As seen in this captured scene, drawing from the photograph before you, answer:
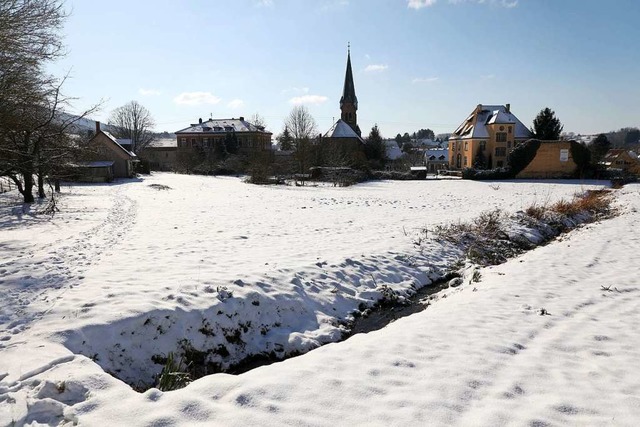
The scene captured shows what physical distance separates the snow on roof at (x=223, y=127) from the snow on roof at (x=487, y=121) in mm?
37491

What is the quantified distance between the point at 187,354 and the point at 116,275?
9.12 feet

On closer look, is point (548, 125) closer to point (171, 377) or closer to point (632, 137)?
point (171, 377)

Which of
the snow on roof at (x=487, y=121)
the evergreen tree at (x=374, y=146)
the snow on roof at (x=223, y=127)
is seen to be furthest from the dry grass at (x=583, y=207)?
the snow on roof at (x=223, y=127)

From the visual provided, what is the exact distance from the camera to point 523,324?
5953mm

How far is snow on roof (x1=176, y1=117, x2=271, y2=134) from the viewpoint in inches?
2844

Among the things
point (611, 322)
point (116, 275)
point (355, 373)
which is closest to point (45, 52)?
point (116, 275)

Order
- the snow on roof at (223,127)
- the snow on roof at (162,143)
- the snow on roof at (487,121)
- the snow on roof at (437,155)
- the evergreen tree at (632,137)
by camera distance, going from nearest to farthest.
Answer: the snow on roof at (487,121) < the snow on roof at (223,127) < the snow on roof at (437,155) < the snow on roof at (162,143) < the evergreen tree at (632,137)

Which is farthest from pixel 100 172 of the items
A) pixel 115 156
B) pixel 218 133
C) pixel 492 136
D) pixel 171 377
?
pixel 492 136

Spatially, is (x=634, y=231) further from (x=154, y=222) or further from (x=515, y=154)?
(x=515, y=154)

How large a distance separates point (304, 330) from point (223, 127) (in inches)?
2811

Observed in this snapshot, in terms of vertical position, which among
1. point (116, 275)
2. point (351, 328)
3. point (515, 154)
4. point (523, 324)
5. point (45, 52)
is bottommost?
point (351, 328)

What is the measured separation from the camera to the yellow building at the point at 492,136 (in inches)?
2017

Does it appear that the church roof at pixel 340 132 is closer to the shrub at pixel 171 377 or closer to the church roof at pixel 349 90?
the church roof at pixel 349 90

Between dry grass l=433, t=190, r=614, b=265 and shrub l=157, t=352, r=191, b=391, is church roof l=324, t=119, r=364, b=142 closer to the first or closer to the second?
dry grass l=433, t=190, r=614, b=265
